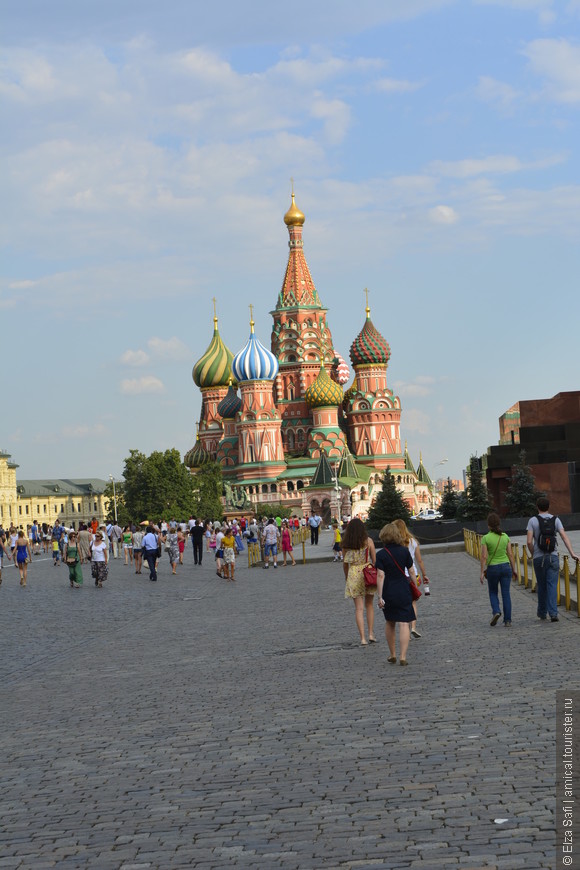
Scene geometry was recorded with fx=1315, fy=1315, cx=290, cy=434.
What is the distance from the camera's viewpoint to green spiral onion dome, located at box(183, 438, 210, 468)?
12156 centimetres

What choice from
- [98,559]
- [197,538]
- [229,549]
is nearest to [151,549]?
[229,549]

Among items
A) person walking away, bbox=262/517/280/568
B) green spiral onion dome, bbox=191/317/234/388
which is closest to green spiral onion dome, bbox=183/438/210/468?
green spiral onion dome, bbox=191/317/234/388

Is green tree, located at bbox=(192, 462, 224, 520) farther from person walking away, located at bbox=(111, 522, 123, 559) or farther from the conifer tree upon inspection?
the conifer tree

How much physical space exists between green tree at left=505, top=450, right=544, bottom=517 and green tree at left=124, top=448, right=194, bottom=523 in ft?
157

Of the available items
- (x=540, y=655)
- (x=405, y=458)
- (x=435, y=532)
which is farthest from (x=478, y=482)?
(x=405, y=458)

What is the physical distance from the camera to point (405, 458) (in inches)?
5039

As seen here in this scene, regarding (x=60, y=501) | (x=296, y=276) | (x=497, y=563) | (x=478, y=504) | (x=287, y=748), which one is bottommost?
(x=287, y=748)

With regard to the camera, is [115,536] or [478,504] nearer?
[115,536]

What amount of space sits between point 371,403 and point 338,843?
11217 cm

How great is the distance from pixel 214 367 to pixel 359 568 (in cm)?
11120

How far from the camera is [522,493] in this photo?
141 ft

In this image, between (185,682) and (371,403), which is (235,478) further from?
(185,682)

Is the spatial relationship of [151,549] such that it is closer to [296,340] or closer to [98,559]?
[98,559]

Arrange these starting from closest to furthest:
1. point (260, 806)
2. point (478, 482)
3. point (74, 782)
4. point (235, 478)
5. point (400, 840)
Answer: point (400, 840) → point (260, 806) → point (74, 782) → point (478, 482) → point (235, 478)
